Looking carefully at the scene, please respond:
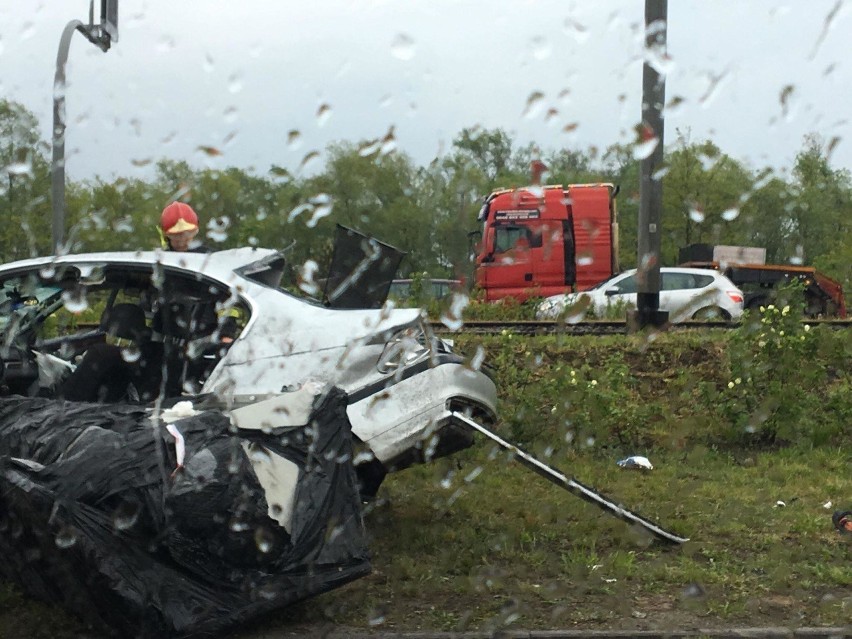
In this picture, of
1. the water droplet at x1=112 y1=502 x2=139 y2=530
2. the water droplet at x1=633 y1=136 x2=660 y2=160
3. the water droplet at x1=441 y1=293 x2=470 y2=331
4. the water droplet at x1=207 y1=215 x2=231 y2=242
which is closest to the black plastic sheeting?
the water droplet at x1=112 y1=502 x2=139 y2=530

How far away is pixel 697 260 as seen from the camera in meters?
23.8

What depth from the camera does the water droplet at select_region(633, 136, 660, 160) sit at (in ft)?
32.5

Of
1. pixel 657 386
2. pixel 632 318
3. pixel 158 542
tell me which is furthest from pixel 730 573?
pixel 632 318

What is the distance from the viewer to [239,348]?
4656mm

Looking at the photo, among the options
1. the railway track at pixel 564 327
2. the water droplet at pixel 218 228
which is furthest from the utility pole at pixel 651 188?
the water droplet at pixel 218 228

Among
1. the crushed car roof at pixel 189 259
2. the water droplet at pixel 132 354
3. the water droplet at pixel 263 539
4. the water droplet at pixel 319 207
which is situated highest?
the crushed car roof at pixel 189 259

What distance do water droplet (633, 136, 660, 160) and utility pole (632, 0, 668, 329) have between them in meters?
0.02

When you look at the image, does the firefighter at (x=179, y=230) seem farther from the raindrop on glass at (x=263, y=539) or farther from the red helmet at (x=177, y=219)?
the raindrop on glass at (x=263, y=539)

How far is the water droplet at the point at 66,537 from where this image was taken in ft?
12.1

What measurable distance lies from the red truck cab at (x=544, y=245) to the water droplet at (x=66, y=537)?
10.2m

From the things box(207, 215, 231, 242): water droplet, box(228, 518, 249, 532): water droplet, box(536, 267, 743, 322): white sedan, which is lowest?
box(536, 267, 743, 322): white sedan

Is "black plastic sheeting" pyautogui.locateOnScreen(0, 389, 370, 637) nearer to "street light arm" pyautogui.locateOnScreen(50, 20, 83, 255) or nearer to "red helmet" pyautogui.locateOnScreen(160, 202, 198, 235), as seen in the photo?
"red helmet" pyautogui.locateOnScreen(160, 202, 198, 235)

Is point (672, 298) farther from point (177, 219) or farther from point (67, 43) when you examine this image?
point (177, 219)

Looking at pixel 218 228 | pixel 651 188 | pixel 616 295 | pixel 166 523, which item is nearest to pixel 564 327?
pixel 651 188
